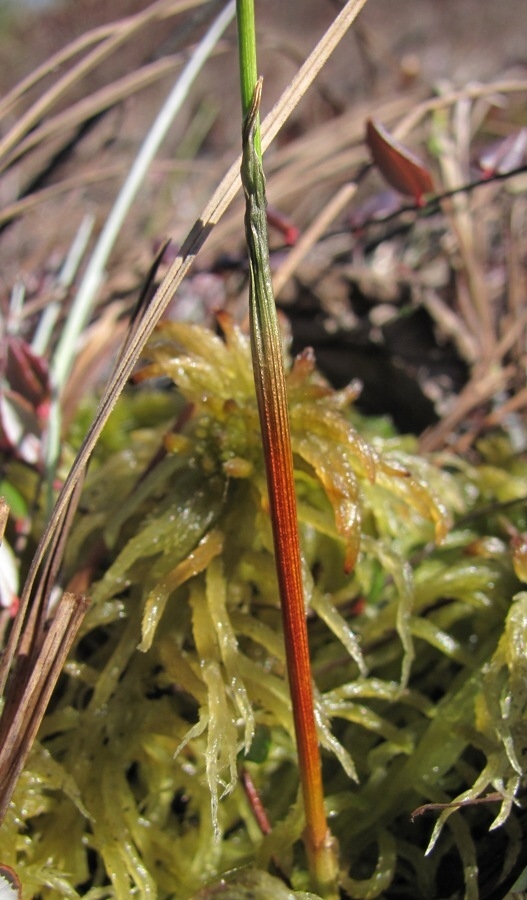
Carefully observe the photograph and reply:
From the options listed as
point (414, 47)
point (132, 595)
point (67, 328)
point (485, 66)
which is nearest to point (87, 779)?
point (132, 595)

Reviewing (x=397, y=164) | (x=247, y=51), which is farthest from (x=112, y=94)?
(x=247, y=51)

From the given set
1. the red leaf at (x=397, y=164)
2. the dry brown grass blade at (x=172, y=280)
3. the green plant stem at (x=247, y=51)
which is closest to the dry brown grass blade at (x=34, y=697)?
the dry brown grass blade at (x=172, y=280)

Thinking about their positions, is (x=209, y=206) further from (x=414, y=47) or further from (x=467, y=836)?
(x=414, y=47)

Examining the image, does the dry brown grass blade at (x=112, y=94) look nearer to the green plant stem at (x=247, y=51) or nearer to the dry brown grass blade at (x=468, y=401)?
the dry brown grass blade at (x=468, y=401)

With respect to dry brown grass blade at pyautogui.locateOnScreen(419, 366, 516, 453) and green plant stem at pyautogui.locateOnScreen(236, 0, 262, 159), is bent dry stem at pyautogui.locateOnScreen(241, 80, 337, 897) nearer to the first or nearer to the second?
green plant stem at pyautogui.locateOnScreen(236, 0, 262, 159)

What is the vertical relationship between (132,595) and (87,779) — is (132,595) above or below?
above

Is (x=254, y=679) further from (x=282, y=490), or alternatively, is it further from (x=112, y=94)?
(x=112, y=94)

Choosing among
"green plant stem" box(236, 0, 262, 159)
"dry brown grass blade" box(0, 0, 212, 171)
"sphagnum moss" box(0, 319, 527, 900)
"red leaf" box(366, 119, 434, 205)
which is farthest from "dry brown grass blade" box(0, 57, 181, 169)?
"green plant stem" box(236, 0, 262, 159)
